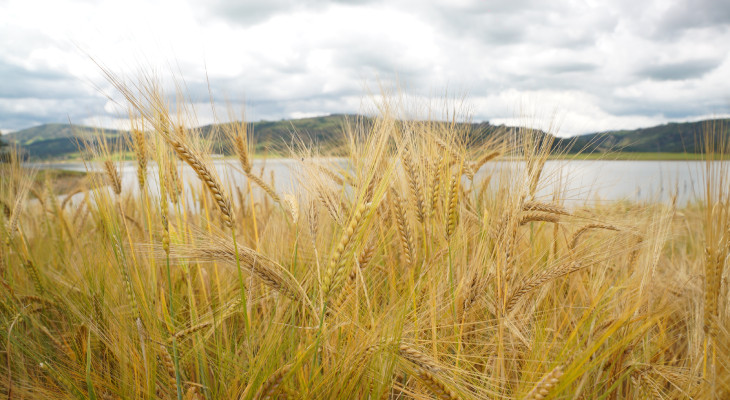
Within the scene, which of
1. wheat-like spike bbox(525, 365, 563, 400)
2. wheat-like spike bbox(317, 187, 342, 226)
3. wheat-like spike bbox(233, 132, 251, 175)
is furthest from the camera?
wheat-like spike bbox(233, 132, 251, 175)

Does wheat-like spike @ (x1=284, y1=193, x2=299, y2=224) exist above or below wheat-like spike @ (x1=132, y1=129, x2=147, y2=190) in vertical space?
below

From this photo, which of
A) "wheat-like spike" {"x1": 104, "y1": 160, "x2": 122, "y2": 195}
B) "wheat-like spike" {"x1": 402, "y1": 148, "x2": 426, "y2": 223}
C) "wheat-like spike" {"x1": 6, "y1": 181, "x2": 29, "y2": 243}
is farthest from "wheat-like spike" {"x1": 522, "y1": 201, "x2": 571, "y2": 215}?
"wheat-like spike" {"x1": 6, "y1": 181, "x2": 29, "y2": 243}

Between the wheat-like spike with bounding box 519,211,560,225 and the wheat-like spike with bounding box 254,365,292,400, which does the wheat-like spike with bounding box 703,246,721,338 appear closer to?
the wheat-like spike with bounding box 519,211,560,225

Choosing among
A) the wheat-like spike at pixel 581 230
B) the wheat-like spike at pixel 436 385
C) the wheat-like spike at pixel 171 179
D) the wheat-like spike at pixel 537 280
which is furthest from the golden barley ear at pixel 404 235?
the wheat-like spike at pixel 171 179

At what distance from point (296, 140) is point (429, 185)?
36.0 inches

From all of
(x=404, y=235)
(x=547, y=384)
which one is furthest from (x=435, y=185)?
(x=547, y=384)

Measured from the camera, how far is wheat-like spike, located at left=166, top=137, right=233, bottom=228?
1218 millimetres

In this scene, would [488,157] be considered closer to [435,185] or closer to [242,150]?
[435,185]

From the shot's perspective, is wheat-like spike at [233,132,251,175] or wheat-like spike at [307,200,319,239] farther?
wheat-like spike at [233,132,251,175]

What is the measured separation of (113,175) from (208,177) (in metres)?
1.25

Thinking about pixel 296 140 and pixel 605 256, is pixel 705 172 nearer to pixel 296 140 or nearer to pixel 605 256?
pixel 605 256

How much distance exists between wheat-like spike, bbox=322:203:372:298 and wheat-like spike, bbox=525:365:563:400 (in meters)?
0.63

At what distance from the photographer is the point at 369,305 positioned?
1397 millimetres

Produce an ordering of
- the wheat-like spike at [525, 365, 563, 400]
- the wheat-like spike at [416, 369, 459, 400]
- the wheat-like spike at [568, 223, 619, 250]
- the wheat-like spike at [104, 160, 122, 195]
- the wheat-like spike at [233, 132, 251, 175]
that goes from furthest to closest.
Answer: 1. the wheat-like spike at [233, 132, 251, 175]
2. the wheat-like spike at [104, 160, 122, 195]
3. the wheat-like spike at [568, 223, 619, 250]
4. the wheat-like spike at [416, 369, 459, 400]
5. the wheat-like spike at [525, 365, 563, 400]
